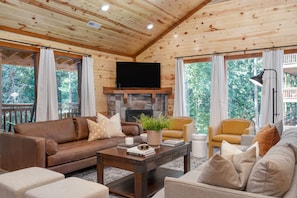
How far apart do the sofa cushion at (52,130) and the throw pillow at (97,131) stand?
0.30 meters

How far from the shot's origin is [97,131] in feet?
14.5

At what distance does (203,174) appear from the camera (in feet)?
5.71

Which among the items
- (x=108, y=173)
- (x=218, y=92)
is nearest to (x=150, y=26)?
(x=218, y=92)

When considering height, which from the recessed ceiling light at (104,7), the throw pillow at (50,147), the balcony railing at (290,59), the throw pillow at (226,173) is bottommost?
the throw pillow at (50,147)

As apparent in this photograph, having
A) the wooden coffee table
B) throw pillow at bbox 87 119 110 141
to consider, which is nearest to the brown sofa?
throw pillow at bbox 87 119 110 141

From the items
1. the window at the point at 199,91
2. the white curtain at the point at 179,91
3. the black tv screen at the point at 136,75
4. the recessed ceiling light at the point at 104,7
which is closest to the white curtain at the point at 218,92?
the window at the point at 199,91

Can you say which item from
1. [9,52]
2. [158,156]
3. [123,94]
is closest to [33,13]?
[9,52]

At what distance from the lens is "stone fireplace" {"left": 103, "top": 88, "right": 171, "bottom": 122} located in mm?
6309

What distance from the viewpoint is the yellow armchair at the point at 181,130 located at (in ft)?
16.6

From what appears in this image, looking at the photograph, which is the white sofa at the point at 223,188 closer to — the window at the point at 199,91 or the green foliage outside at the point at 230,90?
the green foliage outside at the point at 230,90

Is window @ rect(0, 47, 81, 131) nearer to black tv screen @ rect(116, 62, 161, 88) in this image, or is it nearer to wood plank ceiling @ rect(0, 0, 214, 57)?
wood plank ceiling @ rect(0, 0, 214, 57)

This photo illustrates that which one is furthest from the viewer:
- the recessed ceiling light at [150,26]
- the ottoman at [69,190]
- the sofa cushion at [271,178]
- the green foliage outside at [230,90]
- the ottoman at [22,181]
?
the recessed ceiling light at [150,26]

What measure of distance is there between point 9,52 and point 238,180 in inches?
179

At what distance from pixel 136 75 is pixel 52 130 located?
2884mm
